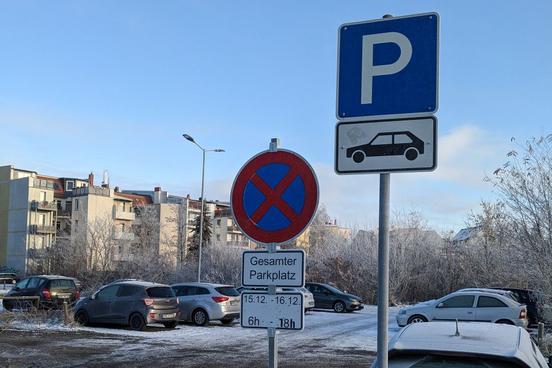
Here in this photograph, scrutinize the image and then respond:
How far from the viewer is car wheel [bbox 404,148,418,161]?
3494mm

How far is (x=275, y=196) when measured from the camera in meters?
4.56

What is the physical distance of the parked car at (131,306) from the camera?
21.3 metres

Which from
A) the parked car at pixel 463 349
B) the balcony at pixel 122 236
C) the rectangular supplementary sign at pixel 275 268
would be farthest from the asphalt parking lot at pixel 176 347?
the balcony at pixel 122 236

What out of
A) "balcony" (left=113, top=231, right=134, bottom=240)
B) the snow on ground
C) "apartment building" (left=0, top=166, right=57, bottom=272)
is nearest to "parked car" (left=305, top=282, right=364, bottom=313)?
the snow on ground

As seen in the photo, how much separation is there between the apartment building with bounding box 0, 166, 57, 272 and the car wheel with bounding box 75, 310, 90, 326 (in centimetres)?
6593

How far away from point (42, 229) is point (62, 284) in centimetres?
6493

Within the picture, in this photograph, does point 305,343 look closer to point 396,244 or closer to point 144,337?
point 144,337

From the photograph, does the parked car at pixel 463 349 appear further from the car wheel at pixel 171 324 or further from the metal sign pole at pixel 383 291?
the car wheel at pixel 171 324

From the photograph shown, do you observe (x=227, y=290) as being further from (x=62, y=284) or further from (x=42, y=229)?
(x=42, y=229)

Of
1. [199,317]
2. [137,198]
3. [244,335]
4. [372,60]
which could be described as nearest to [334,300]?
[199,317]

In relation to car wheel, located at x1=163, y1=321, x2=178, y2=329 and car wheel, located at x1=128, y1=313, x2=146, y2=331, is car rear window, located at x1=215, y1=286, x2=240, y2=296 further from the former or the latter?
car wheel, located at x1=128, y1=313, x2=146, y2=331

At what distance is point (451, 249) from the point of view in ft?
148

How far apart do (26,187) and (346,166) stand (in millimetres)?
89287

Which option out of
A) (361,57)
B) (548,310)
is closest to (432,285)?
(548,310)
